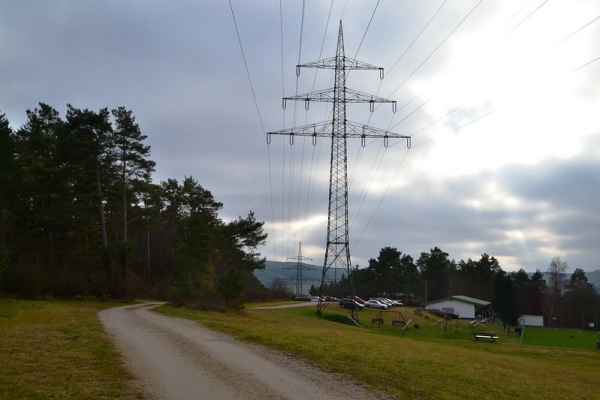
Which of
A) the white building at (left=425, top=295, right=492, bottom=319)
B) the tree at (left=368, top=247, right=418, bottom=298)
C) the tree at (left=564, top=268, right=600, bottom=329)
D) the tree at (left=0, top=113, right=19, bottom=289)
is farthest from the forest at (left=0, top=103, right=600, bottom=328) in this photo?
the tree at (left=564, top=268, right=600, bottom=329)

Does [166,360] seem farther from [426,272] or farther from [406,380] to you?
[426,272]

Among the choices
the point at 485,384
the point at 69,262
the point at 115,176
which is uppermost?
the point at 115,176

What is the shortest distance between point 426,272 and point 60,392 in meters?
121

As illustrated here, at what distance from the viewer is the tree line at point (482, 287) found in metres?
109

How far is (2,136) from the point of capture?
141 ft

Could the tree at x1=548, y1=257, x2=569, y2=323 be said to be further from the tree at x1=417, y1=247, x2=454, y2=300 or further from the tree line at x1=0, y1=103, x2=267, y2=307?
the tree line at x1=0, y1=103, x2=267, y2=307

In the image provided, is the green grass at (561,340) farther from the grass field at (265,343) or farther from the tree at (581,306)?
the tree at (581,306)

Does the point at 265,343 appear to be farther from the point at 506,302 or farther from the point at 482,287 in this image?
the point at 482,287

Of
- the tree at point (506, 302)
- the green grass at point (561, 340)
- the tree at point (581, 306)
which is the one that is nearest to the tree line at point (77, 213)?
the green grass at point (561, 340)

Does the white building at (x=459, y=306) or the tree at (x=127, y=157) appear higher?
the tree at (x=127, y=157)

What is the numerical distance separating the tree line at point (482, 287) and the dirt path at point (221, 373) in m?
91.6

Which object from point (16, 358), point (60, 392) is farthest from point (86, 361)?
point (60, 392)

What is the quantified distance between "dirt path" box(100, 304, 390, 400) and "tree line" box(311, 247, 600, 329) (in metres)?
91.6

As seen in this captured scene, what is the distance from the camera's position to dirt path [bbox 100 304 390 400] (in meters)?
9.92
